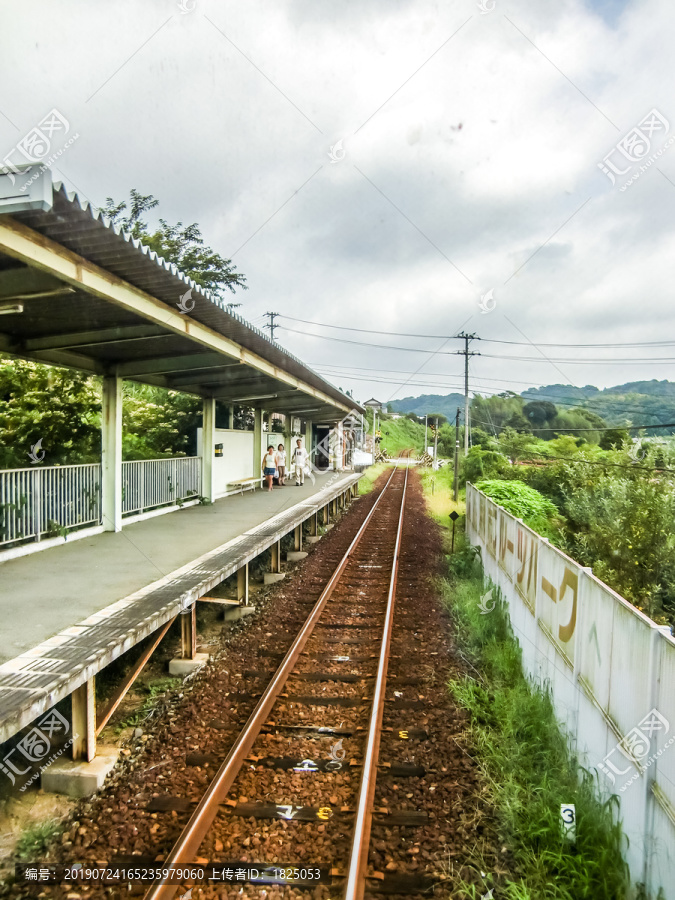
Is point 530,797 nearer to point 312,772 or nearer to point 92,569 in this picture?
point 312,772

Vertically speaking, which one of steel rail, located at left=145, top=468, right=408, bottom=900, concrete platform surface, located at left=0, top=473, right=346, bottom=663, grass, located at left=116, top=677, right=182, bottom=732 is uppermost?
concrete platform surface, located at left=0, top=473, right=346, bottom=663

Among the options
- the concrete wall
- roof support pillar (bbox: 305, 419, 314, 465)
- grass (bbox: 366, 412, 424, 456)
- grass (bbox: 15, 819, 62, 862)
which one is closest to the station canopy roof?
the concrete wall

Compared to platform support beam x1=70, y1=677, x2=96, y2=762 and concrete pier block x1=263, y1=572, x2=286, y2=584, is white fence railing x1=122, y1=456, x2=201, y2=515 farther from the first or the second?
platform support beam x1=70, y1=677, x2=96, y2=762

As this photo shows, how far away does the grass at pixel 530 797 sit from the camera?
2.87 m

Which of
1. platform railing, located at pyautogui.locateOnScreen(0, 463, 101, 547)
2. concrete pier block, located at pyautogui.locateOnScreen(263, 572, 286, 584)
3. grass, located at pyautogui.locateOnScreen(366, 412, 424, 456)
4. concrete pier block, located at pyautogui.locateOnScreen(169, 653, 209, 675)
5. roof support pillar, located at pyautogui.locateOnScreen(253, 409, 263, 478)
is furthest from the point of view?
grass, located at pyautogui.locateOnScreen(366, 412, 424, 456)

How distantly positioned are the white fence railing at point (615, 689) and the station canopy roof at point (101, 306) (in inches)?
164

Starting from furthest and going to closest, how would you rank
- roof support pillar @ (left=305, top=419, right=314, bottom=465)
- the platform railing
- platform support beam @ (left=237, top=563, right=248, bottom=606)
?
1. roof support pillar @ (left=305, top=419, right=314, bottom=465)
2. platform support beam @ (left=237, top=563, right=248, bottom=606)
3. the platform railing

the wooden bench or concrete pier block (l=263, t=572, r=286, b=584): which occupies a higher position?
the wooden bench

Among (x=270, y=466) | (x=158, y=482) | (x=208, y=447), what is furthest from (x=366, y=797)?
(x=270, y=466)

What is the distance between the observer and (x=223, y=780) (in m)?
3.59

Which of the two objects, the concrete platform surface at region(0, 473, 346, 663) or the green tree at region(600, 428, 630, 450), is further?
the green tree at region(600, 428, 630, 450)

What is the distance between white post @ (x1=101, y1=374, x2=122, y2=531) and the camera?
859 cm

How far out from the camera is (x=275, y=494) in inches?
592

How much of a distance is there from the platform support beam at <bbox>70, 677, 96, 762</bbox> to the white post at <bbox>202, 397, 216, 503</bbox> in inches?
346
